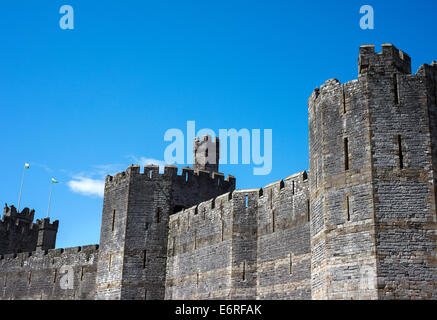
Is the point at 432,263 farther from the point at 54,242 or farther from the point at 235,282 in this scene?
the point at 54,242

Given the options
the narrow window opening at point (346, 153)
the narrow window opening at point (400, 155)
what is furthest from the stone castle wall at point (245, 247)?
the narrow window opening at point (400, 155)

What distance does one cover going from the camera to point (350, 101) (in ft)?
70.1

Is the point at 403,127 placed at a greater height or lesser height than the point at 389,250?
greater

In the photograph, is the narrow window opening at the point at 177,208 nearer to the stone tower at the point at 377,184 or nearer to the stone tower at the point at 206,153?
the stone tower at the point at 206,153

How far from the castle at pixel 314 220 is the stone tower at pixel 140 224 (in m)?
0.05

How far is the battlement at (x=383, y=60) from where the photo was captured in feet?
69.8

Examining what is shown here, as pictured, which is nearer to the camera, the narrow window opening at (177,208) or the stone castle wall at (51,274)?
the narrow window opening at (177,208)

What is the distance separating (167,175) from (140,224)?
9.47 ft

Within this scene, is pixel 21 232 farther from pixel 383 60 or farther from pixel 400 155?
pixel 400 155

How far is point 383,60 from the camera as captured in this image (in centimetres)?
2134

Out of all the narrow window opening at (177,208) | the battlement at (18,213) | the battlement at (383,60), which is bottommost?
the narrow window opening at (177,208)

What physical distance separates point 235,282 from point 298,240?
3.84 m

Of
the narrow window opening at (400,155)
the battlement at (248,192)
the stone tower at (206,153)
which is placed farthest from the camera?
the stone tower at (206,153)
